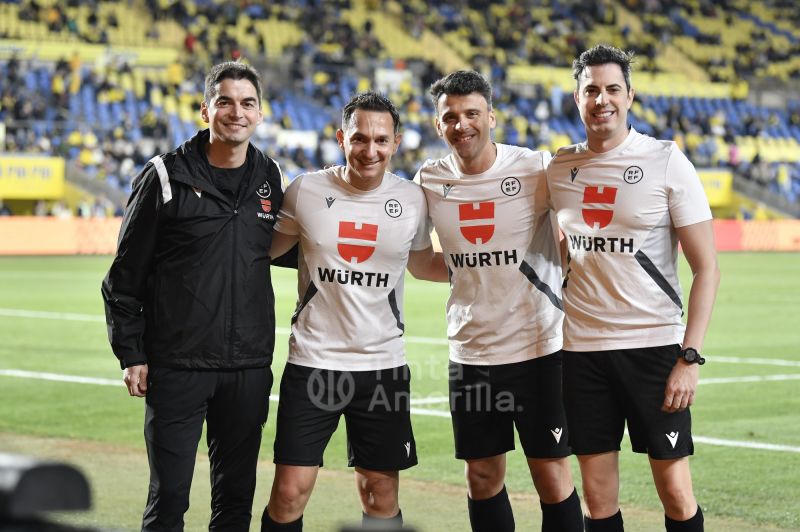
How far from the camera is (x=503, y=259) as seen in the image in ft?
16.5

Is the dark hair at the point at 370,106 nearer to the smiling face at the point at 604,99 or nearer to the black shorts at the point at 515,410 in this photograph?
the smiling face at the point at 604,99

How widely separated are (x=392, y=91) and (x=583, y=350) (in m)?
39.5

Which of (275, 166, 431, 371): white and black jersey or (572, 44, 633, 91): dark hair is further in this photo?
(275, 166, 431, 371): white and black jersey

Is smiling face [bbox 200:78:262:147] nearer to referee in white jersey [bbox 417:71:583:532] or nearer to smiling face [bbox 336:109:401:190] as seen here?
smiling face [bbox 336:109:401:190]

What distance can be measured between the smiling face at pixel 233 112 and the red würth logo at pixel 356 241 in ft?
1.98

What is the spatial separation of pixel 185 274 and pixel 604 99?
5.99 feet

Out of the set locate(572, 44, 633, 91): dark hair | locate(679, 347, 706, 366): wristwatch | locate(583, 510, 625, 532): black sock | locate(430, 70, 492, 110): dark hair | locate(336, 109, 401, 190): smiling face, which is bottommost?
locate(583, 510, 625, 532): black sock

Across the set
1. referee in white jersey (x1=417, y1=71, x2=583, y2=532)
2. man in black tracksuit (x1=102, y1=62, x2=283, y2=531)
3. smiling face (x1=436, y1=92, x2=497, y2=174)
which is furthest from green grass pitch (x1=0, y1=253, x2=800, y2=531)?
smiling face (x1=436, y1=92, x2=497, y2=174)

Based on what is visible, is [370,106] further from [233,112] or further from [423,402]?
[423,402]

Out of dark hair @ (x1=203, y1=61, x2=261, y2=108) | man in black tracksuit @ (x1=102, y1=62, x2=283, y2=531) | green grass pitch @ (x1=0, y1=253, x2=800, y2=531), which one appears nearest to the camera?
man in black tracksuit @ (x1=102, y1=62, x2=283, y2=531)

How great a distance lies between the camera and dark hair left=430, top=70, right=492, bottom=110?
16.1 ft

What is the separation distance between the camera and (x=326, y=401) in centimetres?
481

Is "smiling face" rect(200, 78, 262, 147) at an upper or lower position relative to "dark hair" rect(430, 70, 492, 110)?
lower

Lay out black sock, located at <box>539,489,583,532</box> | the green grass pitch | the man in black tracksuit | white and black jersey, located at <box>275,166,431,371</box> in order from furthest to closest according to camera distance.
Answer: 1. the green grass pitch
2. black sock, located at <box>539,489,583,532</box>
3. white and black jersey, located at <box>275,166,431,371</box>
4. the man in black tracksuit
